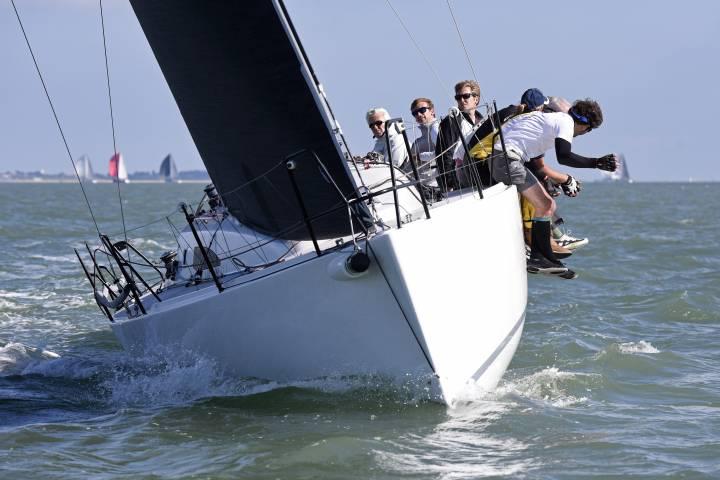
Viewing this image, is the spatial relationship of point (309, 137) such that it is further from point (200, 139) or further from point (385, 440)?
point (385, 440)

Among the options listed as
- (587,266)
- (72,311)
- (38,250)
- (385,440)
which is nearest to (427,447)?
(385,440)

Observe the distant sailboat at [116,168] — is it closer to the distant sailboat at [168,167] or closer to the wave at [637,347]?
→ the wave at [637,347]

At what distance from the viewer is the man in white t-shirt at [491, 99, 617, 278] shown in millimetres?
7055

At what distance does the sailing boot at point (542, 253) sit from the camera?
25.4 feet

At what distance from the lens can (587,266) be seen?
50.1ft

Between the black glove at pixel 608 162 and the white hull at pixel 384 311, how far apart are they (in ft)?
2.24

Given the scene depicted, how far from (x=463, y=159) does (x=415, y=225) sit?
61.9 inches

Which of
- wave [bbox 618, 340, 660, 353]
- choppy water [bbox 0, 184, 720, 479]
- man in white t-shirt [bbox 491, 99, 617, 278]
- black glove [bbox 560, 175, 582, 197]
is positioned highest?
man in white t-shirt [bbox 491, 99, 617, 278]

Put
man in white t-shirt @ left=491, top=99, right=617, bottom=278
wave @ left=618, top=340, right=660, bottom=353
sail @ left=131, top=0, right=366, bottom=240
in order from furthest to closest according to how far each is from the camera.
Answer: wave @ left=618, top=340, right=660, bottom=353, man in white t-shirt @ left=491, top=99, right=617, bottom=278, sail @ left=131, top=0, right=366, bottom=240

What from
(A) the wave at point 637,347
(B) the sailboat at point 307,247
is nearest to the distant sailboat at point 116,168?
(B) the sailboat at point 307,247

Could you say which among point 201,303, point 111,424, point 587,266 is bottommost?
point 587,266

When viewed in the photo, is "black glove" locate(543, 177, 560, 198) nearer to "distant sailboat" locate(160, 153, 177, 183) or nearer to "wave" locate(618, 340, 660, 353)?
"wave" locate(618, 340, 660, 353)

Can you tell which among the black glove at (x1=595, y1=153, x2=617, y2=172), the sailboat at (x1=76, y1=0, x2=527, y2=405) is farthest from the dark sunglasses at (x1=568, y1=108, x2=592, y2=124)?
the sailboat at (x1=76, y1=0, x2=527, y2=405)

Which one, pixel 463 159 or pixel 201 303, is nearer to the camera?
pixel 201 303
